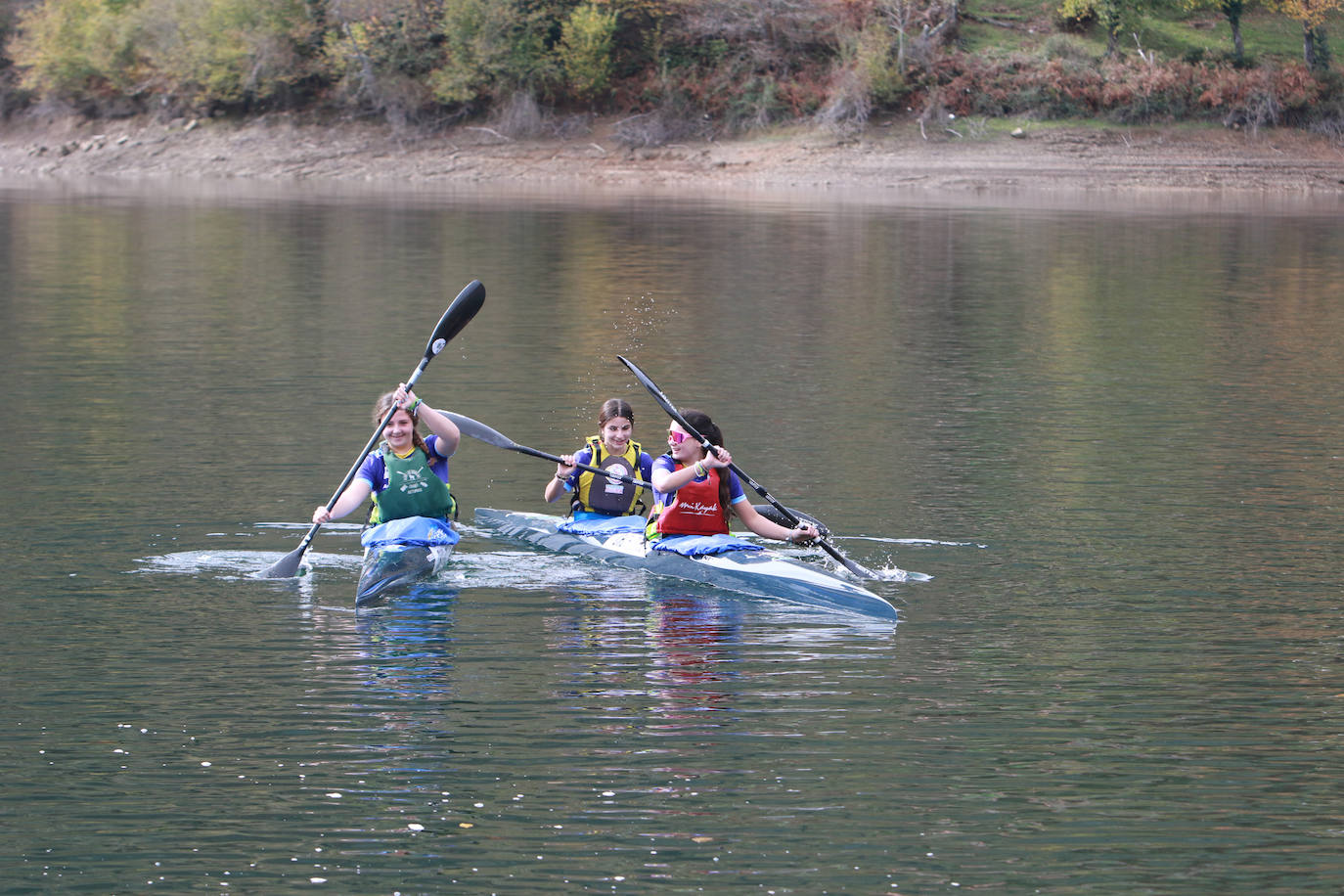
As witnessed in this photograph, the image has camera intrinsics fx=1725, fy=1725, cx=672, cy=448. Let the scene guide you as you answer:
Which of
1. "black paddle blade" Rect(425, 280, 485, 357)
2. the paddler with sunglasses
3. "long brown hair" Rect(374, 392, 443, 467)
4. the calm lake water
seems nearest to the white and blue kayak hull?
the calm lake water

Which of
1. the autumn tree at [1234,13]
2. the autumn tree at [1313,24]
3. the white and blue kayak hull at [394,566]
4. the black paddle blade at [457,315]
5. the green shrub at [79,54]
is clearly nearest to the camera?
the white and blue kayak hull at [394,566]

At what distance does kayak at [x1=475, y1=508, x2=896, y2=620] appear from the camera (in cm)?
1141

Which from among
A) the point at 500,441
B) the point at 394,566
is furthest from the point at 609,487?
the point at 394,566

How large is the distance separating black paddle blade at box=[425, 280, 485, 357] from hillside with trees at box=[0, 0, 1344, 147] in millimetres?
41642

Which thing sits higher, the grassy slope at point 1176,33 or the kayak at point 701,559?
the grassy slope at point 1176,33

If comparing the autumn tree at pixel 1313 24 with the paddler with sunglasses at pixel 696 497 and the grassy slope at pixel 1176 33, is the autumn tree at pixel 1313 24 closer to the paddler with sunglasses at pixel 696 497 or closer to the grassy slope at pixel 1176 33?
the grassy slope at pixel 1176 33

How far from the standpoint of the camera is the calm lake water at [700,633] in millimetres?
7449

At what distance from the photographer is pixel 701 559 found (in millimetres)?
12242

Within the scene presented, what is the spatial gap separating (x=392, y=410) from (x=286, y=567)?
1.34 m

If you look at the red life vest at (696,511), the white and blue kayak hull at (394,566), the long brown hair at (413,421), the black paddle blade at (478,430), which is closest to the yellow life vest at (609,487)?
the black paddle blade at (478,430)

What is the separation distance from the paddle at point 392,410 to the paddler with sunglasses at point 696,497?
1970mm

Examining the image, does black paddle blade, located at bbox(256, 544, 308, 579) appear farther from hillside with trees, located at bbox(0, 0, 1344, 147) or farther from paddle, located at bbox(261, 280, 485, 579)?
hillside with trees, located at bbox(0, 0, 1344, 147)

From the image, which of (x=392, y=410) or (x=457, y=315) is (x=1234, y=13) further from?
(x=392, y=410)

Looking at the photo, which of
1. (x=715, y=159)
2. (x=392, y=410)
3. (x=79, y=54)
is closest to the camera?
(x=392, y=410)
